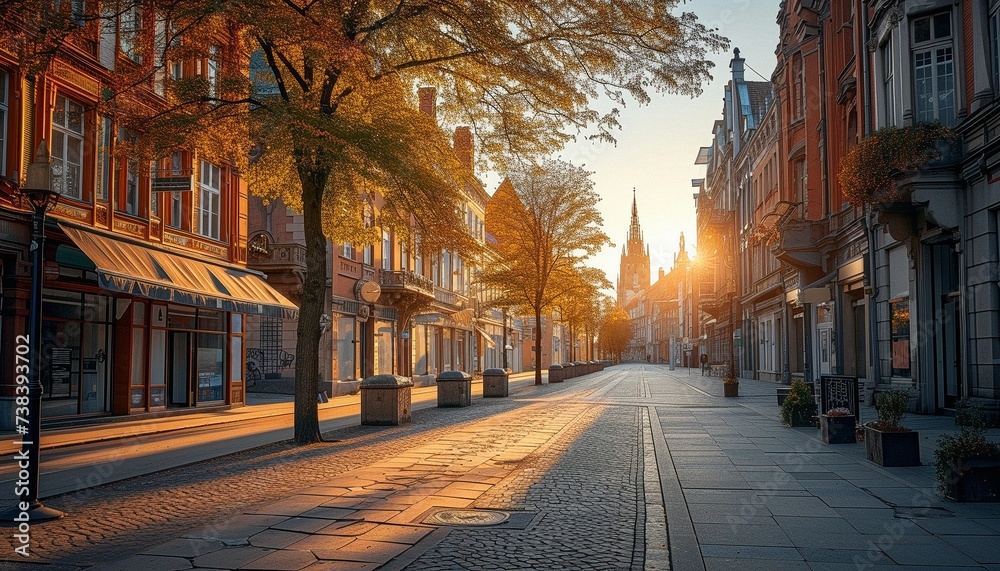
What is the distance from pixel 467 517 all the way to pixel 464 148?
31.3 feet

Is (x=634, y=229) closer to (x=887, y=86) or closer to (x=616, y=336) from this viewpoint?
(x=616, y=336)

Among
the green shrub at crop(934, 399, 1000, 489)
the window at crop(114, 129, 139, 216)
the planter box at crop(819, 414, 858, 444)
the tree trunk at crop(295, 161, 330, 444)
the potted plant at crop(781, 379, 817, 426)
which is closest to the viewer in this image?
the green shrub at crop(934, 399, 1000, 489)

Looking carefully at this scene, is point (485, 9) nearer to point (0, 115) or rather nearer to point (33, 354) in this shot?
point (33, 354)

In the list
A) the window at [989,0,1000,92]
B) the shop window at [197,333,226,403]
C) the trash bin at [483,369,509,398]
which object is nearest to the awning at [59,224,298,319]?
the shop window at [197,333,226,403]

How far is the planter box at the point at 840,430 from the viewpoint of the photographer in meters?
12.2

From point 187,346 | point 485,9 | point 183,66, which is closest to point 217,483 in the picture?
point 485,9

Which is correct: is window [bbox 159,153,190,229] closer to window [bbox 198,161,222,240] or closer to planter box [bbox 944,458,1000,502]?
window [bbox 198,161,222,240]

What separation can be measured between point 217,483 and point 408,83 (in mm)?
8011

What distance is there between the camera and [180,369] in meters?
21.2

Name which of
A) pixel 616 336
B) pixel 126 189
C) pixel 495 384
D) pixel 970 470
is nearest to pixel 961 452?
pixel 970 470

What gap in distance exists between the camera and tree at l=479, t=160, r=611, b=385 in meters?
39.8

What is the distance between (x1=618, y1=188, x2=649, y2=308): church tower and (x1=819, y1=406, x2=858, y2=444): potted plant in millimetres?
172268

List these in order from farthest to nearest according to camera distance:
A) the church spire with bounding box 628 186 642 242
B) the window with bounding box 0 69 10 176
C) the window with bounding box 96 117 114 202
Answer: the church spire with bounding box 628 186 642 242 < the window with bounding box 96 117 114 202 < the window with bounding box 0 69 10 176

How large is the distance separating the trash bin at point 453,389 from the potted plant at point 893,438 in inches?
502
